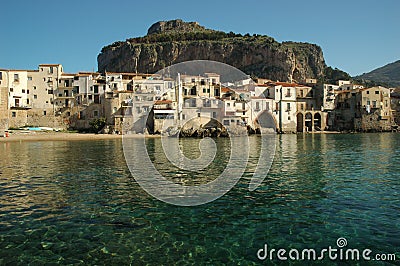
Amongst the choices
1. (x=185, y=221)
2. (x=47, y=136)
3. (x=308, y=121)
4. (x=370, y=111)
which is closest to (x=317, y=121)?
(x=308, y=121)

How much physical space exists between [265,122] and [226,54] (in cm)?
5711

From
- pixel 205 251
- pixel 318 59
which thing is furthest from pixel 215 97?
pixel 318 59

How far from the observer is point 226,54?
127 metres

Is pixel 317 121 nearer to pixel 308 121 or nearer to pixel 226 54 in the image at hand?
pixel 308 121

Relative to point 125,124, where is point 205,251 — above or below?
below

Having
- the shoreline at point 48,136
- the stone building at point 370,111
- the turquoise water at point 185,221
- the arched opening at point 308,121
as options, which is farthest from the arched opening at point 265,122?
the turquoise water at point 185,221

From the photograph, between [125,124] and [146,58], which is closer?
[125,124]

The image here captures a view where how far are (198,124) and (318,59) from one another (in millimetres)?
92264

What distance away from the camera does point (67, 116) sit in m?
71.6

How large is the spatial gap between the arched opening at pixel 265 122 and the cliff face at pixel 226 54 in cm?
4587

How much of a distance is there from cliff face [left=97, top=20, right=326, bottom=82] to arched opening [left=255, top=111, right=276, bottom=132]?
150 ft

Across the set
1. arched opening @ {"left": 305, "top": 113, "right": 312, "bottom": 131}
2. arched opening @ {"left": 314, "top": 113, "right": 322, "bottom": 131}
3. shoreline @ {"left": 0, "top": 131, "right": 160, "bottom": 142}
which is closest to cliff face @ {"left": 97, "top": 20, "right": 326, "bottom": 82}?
arched opening @ {"left": 314, "top": 113, "right": 322, "bottom": 131}

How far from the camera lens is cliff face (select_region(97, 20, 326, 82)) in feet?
397

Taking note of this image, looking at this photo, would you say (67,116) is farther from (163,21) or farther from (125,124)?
(163,21)
